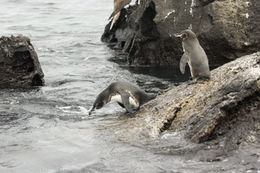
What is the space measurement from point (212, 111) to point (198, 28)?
5.93 m

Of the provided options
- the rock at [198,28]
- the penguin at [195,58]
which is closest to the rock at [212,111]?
the penguin at [195,58]

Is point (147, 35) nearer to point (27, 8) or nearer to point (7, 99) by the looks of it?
point (7, 99)

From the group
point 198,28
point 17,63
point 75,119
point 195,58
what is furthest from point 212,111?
point 17,63

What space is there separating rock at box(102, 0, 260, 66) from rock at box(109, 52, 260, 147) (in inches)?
162

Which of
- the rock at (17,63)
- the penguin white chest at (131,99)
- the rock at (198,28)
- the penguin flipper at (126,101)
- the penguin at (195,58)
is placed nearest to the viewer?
the penguin at (195,58)

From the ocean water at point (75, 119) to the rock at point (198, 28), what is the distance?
21.1 inches

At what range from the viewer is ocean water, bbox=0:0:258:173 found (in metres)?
6.51

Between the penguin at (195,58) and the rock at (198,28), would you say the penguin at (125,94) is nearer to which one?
the penguin at (195,58)

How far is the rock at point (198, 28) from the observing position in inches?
474

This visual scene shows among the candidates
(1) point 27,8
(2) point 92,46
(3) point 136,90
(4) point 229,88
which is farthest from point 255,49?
(1) point 27,8

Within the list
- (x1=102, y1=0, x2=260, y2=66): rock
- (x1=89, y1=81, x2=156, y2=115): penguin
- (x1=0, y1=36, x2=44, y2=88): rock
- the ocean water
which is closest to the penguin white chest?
(x1=89, y1=81, x2=156, y2=115): penguin

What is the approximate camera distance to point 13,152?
7230 millimetres

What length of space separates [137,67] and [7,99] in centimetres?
413

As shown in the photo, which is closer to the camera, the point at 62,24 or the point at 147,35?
the point at 147,35
